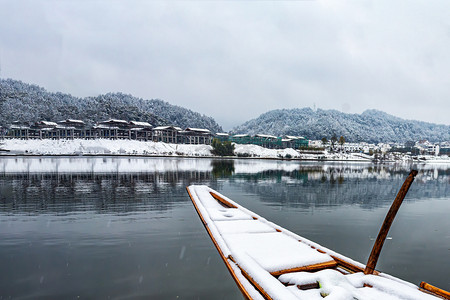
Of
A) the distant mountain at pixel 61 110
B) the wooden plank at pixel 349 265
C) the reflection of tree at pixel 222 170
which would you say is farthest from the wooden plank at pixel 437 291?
the distant mountain at pixel 61 110

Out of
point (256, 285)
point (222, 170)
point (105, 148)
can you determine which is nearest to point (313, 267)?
point (256, 285)

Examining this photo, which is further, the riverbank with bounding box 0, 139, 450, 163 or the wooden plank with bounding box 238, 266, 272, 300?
the riverbank with bounding box 0, 139, 450, 163

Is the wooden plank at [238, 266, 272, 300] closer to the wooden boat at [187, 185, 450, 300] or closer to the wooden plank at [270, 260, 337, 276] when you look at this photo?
the wooden boat at [187, 185, 450, 300]

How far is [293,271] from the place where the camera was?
22.2 feet

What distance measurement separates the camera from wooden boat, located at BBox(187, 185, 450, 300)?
5527mm

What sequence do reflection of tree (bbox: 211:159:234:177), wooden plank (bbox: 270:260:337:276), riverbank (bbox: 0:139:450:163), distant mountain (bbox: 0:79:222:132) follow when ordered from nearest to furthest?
wooden plank (bbox: 270:260:337:276) < reflection of tree (bbox: 211:159:234:177) < riverbank (bbox: 0:139:450:163) < distant mountain (bbox: 0:79:222:132)

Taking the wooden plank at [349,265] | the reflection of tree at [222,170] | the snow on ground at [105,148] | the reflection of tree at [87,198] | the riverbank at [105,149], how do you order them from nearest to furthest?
the wooden plank at [349,265] < the reflection of tree at [87,198] < the reflection of tree at [222,170] < the riverbank at [105,149] < the snow on ground at [105,148]

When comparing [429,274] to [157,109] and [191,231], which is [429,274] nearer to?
[191,231]

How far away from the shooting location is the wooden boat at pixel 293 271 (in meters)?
5.53

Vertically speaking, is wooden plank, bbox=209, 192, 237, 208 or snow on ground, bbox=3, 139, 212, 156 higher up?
snow on ground, bbox=3, 139, 212, 156

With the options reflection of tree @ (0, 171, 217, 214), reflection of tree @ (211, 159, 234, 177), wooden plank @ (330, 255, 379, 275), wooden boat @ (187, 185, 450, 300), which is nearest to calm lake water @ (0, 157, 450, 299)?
reflection of tree @ (0, 171, 217, 214)

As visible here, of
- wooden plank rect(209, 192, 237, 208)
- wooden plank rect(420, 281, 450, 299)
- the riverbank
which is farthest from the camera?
the riverbank

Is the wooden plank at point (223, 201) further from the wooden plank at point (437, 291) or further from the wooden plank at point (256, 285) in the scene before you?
the wooden plank at point (437, 291)

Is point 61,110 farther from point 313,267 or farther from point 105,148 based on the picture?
point 313,267
